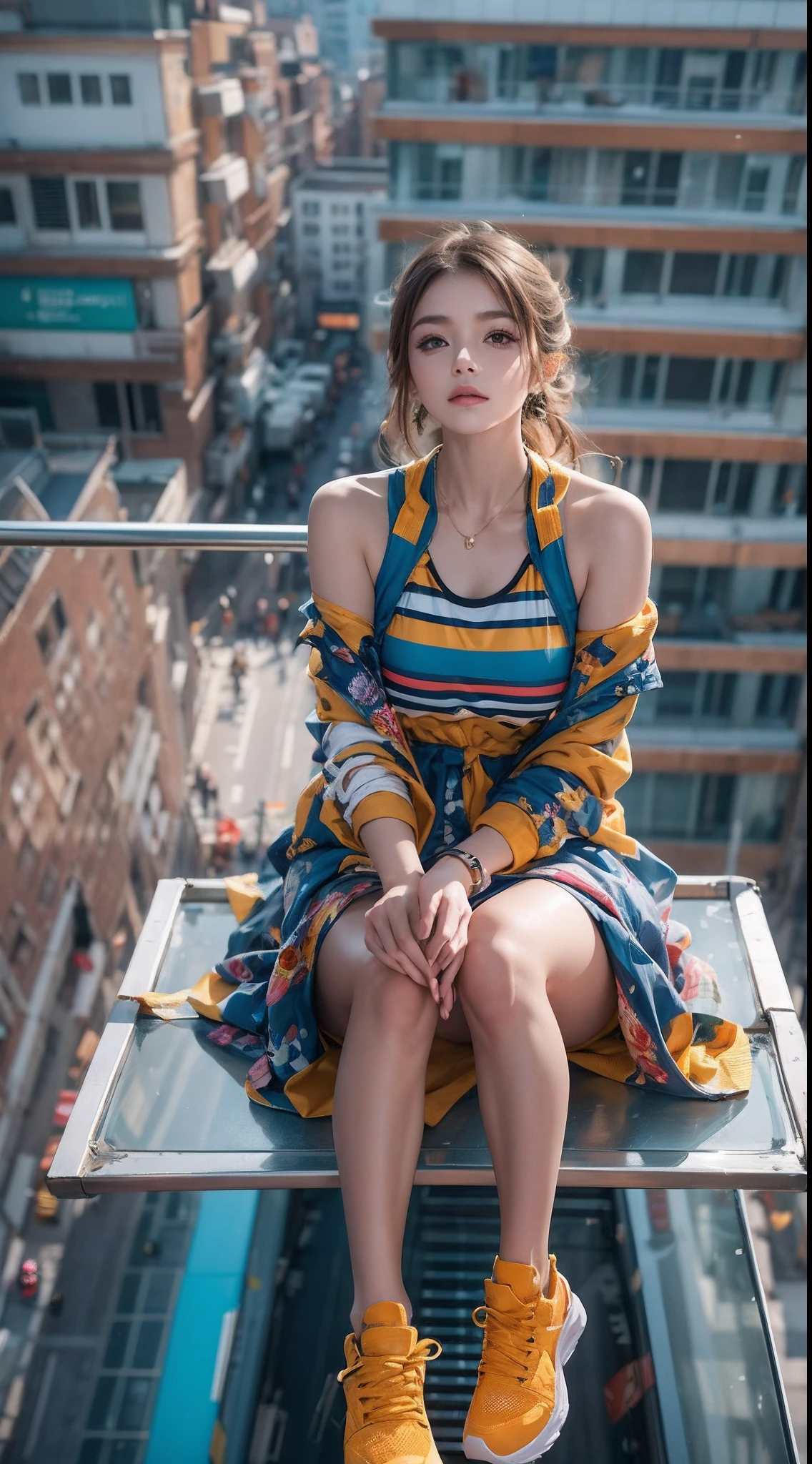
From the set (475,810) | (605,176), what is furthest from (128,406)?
(475,810)

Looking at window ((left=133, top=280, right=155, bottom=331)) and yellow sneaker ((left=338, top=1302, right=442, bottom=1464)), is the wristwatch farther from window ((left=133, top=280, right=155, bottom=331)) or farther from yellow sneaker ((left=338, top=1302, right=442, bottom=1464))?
window ((left=133, top=280, right=155, bottom=331))

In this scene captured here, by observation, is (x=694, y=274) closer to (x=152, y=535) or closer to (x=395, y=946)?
(x=152, y=535)

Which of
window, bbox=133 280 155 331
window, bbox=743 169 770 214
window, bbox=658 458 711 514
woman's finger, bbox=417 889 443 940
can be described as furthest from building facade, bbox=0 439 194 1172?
window, bbox=743 169 770 214

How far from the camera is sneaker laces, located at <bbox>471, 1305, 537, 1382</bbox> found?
37.4 inches

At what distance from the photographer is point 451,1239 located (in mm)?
1815

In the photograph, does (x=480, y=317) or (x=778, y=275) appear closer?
(x=480, y=317)

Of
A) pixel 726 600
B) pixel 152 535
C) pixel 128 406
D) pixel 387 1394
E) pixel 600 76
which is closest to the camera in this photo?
pixel 387 1394

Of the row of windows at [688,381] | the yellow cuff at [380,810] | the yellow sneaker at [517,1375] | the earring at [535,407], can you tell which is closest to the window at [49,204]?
the row of windows at [688,381]

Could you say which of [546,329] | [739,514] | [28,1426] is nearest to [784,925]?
[739,514]

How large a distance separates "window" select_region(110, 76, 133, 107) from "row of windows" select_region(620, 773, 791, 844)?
395 centimetres

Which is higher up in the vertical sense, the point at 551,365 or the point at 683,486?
the point at 683,486

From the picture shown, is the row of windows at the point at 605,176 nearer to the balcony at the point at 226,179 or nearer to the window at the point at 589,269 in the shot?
the window at the point at 589,269

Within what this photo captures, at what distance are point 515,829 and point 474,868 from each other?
0.23ft

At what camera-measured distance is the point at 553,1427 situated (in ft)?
3.16
